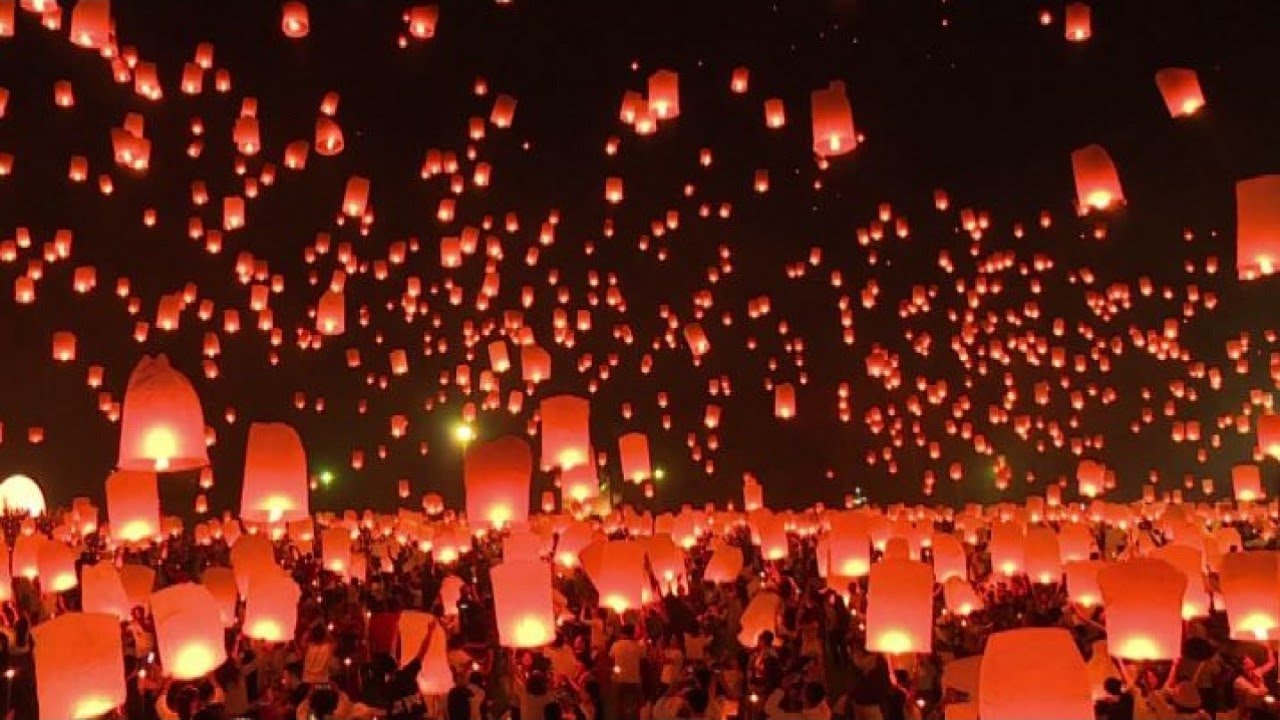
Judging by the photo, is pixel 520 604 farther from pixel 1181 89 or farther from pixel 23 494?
pixel 23 494

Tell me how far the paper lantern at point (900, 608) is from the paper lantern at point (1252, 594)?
2.12m

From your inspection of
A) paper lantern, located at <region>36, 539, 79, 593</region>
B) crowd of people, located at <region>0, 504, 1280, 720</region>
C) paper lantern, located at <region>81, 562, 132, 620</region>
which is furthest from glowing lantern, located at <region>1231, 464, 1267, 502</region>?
paper lantern, located at <region>81, 562, 132, 620</region>

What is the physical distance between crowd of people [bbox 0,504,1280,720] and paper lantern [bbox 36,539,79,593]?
31 centimetres

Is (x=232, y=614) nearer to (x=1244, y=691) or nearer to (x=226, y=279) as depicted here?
(x=1244, y=691)

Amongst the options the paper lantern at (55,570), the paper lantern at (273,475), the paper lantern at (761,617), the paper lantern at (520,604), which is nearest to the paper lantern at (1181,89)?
the paper lantern at (761,617)

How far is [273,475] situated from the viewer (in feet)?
23.8

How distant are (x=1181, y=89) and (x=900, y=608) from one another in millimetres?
6173

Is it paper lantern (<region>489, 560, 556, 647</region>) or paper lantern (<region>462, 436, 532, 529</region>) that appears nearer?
paper lantern (<region>489, 560, 556, 647</region>)

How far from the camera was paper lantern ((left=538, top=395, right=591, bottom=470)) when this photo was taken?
953cm

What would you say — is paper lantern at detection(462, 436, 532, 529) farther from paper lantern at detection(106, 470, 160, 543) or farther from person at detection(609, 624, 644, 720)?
paper lantern at detection(106, 470, 160, 543)

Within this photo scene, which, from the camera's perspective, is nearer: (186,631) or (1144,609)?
(1144,609)

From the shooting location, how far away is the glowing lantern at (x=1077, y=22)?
492 inches

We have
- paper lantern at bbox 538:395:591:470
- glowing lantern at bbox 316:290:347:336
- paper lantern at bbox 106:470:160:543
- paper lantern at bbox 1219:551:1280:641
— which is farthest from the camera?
glowing lantern at bbox 316:290:347:336

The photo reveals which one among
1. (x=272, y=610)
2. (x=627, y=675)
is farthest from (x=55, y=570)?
(x=627, y=675)
